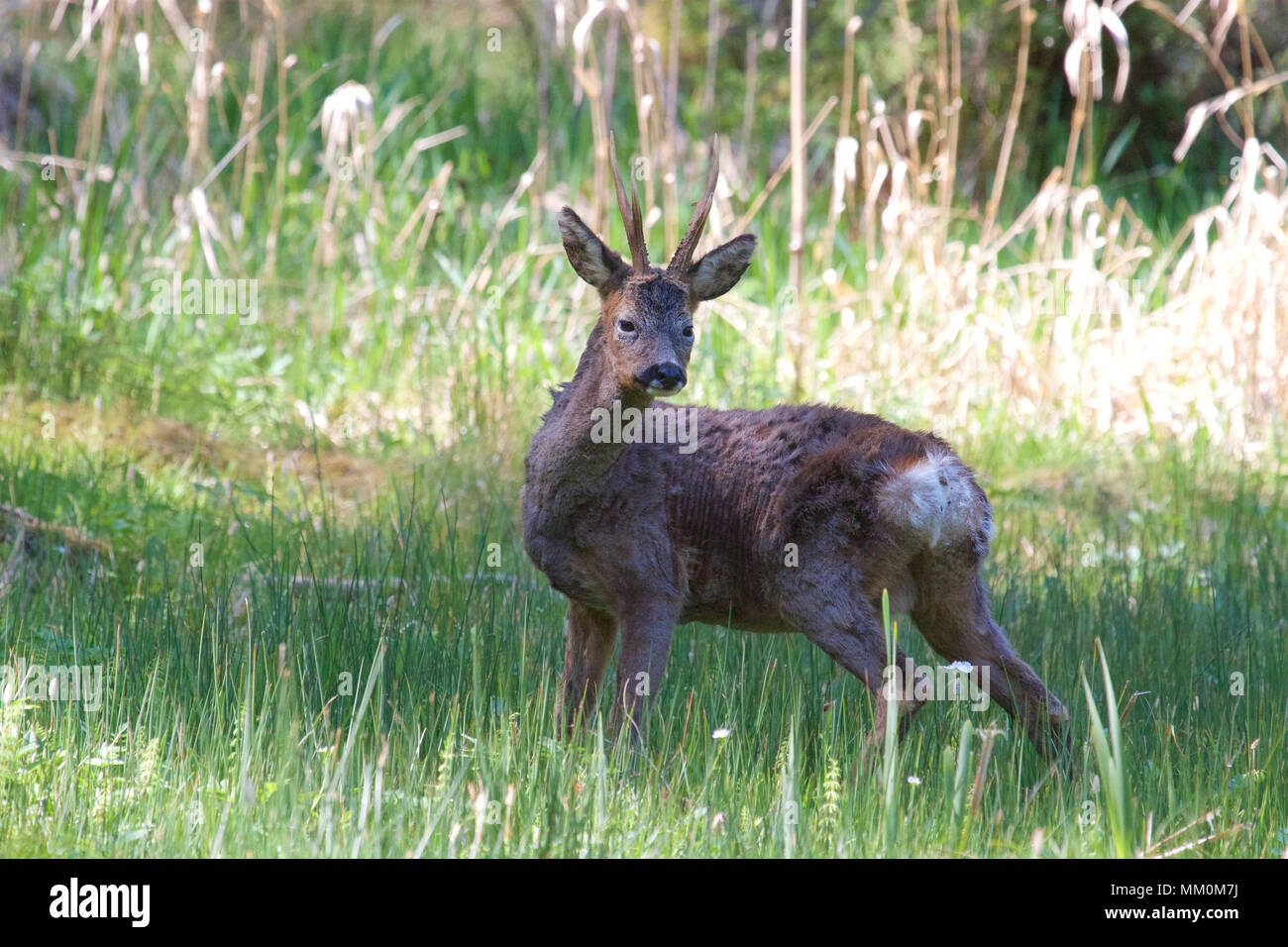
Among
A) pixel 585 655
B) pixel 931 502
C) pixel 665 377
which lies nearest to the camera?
pixel 665 377

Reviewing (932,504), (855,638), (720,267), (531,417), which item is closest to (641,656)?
(855,638)

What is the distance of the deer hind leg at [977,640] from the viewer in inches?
174

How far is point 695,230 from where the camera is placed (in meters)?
4.40

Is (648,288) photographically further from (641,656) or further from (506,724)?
(506,724)

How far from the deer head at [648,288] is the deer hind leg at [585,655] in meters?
0.85

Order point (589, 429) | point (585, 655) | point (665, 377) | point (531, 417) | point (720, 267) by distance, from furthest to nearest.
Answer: point (531, 417), point (585, 655), point (720, 267), point (589, 429), point (665, 377)

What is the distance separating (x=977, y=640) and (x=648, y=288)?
4.96 ft

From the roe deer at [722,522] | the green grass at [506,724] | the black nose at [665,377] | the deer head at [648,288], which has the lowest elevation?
the green grass at [506,724]

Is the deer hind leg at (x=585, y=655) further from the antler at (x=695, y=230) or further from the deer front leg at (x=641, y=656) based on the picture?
the antler at (x=695, y=230)

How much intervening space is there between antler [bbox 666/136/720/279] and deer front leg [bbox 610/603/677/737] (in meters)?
1.05

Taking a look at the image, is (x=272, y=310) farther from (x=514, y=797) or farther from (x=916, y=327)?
Answer: (x=514, y=797)

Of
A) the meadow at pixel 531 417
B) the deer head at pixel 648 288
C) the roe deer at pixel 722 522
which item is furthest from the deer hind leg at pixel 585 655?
the deer head at pixel 648 288

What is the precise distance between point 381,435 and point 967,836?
17.2 feet

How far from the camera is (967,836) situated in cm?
350
